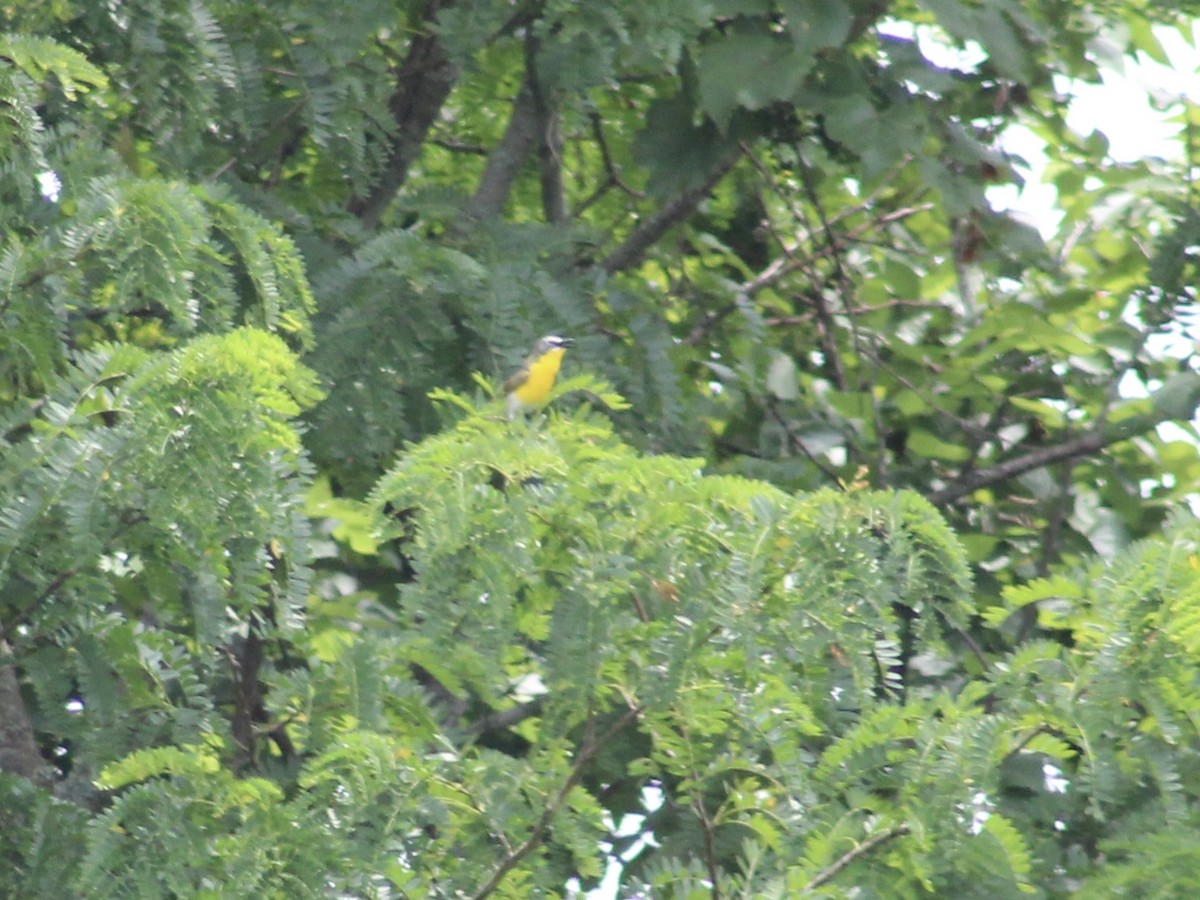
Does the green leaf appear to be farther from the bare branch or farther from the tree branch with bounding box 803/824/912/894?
the tree branch with bounding box 803/824/912/894

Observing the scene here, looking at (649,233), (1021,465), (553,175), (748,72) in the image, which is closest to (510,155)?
(553,175)

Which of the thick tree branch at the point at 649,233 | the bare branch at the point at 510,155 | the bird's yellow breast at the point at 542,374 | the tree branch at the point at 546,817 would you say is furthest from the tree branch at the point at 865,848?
the bare branch at the point at 510,155

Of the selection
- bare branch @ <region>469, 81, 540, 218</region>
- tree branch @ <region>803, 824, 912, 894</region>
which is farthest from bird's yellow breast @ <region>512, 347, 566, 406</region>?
tree branch @ <region>803, 824, 912, 894</region>

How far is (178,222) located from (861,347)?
8.64 feet

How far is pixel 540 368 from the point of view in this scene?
11.9ft

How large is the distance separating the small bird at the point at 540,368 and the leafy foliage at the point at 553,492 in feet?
0.12

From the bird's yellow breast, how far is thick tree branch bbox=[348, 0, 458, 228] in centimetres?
86

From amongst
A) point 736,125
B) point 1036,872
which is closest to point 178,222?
point 1036,872

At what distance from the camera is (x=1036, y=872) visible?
9.02 feet

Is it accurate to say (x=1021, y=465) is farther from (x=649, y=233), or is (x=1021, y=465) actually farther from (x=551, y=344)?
(x=551, y=344)

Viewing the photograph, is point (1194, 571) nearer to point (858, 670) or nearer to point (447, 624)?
point (858, 670)

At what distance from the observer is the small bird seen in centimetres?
324

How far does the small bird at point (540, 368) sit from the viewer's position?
3.24 m

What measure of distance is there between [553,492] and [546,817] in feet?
1.50
